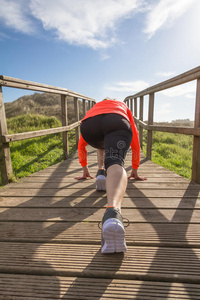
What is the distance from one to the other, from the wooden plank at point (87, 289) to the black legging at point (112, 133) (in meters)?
0.72

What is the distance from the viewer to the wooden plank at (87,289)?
0.92 m

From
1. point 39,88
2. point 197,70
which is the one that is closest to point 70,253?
point 197,70

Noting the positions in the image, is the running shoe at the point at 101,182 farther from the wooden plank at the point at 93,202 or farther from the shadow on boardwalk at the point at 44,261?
the shadow on boardwalk at the point at 44,261

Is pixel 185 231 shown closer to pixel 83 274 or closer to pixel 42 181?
pixel 83 274

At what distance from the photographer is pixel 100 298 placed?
90 centimetres

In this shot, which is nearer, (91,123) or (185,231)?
(185,231)

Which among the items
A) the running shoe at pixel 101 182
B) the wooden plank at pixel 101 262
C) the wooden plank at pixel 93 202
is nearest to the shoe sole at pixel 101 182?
the running shoe at pixel 101 182

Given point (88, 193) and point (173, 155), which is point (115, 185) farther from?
point (173, 155)

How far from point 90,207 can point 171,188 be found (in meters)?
1.10

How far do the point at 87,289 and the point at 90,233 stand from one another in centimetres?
48

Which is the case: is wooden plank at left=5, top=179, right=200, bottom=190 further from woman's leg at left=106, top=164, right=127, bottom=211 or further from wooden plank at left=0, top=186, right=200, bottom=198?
woman's leg at left=106, top=164, right=127, bottom=211

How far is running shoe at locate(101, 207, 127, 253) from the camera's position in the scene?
112 cm

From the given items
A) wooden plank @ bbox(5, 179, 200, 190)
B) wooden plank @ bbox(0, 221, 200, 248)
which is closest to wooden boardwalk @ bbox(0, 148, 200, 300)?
wooden plank @ bbox(0, 221, 200, 248)

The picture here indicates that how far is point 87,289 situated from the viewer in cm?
95
